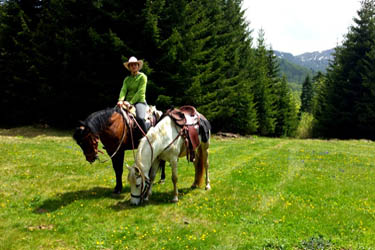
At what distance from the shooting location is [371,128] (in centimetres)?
2972

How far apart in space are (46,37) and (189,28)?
1162cm

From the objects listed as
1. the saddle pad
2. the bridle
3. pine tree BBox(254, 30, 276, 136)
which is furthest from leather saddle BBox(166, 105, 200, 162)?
pine tree BBox(254, 30, 276, 136)

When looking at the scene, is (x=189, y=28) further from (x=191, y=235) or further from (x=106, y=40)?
(x=191, y=235)

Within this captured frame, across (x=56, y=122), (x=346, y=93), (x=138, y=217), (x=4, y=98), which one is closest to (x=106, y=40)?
(x=56, y=122)

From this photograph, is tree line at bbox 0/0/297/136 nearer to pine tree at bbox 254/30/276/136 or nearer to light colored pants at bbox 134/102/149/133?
light colored pants at bbox 134/102/149/133

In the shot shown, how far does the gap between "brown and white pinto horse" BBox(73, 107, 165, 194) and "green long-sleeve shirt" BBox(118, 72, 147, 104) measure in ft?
1.89

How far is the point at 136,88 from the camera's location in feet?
25.3

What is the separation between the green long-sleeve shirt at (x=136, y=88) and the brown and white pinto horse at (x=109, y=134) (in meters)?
0.58

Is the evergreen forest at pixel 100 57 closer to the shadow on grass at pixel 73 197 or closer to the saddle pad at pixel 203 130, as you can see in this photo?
the saddle pad at pixel 203 130

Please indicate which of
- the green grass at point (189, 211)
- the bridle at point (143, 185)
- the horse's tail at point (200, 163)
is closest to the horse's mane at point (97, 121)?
the bridle at point (143, 185)

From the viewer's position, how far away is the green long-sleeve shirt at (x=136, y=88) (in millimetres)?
7512

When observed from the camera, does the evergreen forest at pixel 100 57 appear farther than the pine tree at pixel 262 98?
No

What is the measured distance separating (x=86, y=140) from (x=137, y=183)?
1574mm

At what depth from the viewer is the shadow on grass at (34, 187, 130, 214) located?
614 centimetres
